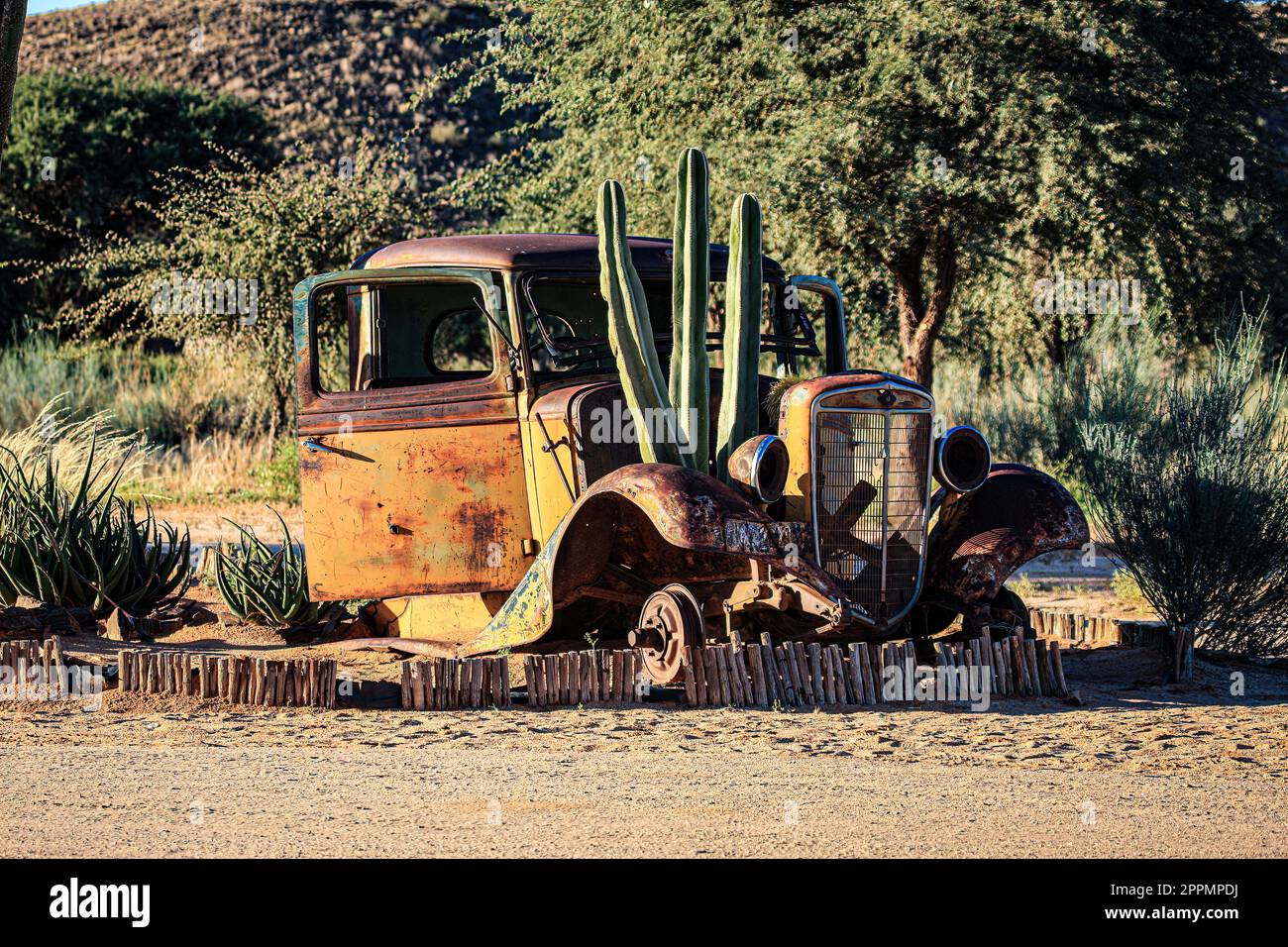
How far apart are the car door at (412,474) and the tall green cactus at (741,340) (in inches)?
41.0

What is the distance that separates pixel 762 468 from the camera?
6.58m

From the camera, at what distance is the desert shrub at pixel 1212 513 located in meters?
8.28

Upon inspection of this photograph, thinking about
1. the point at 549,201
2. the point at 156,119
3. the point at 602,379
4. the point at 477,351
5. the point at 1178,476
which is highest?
the point at 156,119

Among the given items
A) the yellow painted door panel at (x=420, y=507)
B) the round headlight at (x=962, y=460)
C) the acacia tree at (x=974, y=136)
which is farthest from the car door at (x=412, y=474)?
the acacia tree at (x=974, y=136)

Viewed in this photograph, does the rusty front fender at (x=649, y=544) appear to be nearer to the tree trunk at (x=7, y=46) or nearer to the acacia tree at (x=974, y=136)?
the tree trunk at (x=7, y=46)

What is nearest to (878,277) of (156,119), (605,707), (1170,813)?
(605,707)

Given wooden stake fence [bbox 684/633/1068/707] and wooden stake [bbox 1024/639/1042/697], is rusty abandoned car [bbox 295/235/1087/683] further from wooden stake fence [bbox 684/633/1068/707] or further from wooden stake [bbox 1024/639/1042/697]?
wooden stake [bbox 1024/639/1042/697]

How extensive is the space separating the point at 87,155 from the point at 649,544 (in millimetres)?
28157

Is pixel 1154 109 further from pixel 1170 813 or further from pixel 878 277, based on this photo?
pixel 1170 813

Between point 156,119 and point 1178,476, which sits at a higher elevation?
point 156,119

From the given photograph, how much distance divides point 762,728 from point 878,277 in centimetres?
1034

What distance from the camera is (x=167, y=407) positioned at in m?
20.8

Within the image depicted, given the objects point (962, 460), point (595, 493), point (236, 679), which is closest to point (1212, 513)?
point (962, 460)

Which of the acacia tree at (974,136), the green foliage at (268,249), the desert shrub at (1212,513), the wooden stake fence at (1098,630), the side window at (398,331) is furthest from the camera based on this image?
the green foliage at (268,249)
